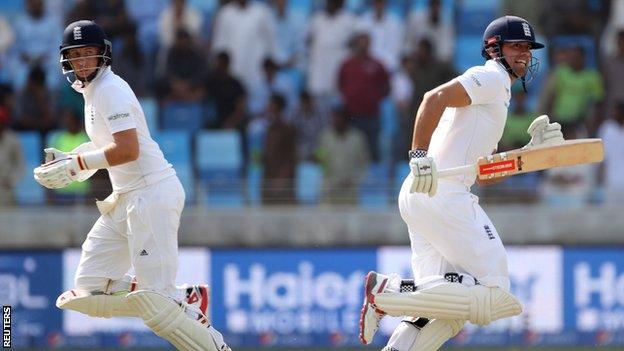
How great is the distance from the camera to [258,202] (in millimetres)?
11008

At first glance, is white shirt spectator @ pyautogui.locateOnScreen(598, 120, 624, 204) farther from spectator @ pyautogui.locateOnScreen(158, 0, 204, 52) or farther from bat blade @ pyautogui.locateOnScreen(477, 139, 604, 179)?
bat blade @ pyautogui.locateOnScreen(477, 139, 604, 179)

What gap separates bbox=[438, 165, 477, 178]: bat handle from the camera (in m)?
6.38

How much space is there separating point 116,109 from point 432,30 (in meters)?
6.23

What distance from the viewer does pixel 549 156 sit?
6.52 meters

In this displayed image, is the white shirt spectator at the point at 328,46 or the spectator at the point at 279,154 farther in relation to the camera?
the white shirt spectator at the point at 328,46

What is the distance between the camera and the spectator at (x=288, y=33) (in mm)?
12664

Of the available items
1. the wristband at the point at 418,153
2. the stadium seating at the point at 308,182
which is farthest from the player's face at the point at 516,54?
the stadium seating at the point at 308,182

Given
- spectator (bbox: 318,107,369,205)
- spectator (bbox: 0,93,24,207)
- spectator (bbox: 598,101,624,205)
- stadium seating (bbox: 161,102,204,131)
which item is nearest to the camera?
spectator (bbox: 598,101,624,205)

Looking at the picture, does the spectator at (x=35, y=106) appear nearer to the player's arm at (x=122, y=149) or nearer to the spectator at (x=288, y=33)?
the spectator at (x=288, y=33)

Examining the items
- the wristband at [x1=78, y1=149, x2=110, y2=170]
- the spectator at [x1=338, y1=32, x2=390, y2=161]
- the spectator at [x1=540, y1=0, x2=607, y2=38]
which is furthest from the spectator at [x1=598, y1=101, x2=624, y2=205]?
the wristband at [x1=78, y1=149, x2=110, y2=170]

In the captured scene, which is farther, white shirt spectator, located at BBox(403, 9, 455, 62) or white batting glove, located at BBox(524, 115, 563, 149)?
white shirt spectator, located at BBox(403, 9, 455, 62)

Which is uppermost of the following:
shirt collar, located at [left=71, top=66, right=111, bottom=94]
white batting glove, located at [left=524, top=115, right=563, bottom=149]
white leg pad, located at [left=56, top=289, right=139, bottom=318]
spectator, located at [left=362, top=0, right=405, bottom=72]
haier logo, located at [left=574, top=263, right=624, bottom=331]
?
spectator, located at [left=362, top=0, right=405, bottom=72]

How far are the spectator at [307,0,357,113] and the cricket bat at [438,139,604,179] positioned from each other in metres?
5.97

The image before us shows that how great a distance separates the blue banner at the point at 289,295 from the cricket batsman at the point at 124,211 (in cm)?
325
